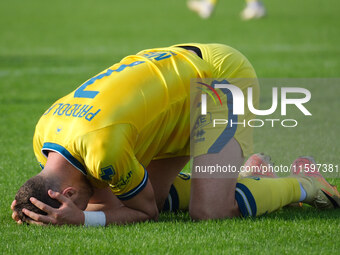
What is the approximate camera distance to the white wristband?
4.44 m

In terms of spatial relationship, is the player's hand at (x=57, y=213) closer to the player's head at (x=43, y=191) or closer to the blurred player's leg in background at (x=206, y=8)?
the player's head at (x=43, y=191)

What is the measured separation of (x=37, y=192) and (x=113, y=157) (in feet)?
1.63

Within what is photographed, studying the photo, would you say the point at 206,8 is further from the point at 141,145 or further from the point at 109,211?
the point at 109,211

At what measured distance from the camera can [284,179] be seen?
515 centimetres

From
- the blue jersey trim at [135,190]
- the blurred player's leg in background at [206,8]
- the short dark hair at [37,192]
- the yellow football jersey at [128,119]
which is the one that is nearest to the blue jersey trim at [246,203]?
the yellow football jersey at [128,119]

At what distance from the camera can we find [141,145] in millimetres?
4562

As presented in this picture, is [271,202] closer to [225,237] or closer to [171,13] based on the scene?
[225,237]

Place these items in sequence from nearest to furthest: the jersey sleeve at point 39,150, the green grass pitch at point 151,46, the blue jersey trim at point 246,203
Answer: the green grass pitch at point 151,46, the jersey sleeve at point 39,150, the blue jersey trim at point 246,203

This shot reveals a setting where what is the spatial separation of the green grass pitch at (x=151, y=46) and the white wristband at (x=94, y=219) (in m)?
0.11

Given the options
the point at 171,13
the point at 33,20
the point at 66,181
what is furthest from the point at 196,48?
the point at 171,13

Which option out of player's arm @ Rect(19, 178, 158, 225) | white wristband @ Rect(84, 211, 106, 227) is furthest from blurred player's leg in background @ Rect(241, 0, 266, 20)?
white wristband @ Rect(84, 211, 106, 227)

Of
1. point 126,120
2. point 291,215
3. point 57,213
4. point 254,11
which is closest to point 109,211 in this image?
point 57,213

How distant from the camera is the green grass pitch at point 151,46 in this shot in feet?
13.6

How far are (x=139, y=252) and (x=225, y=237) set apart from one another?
57 centimetres
